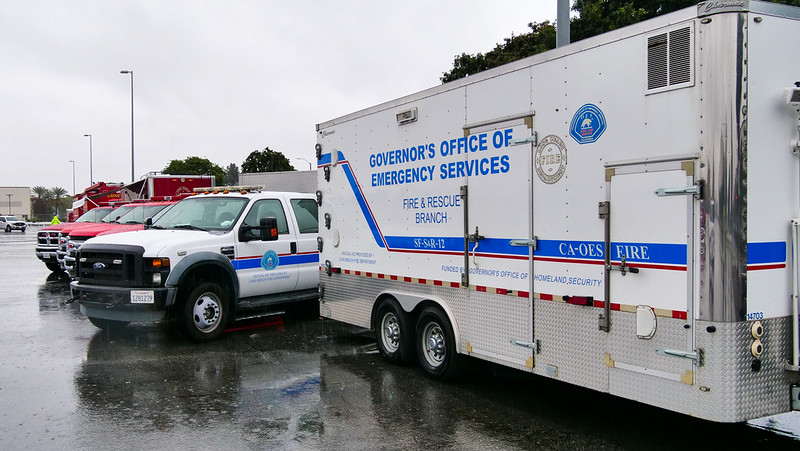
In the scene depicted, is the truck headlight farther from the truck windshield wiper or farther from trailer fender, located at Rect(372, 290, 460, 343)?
trailer fender, located at Rect(372, 290, 460, 343)

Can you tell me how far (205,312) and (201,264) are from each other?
2.28ft

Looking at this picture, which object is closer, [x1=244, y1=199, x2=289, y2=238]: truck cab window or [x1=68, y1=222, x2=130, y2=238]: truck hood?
[x1=244, y1=199, x2=289, y2=238]: truck cab window

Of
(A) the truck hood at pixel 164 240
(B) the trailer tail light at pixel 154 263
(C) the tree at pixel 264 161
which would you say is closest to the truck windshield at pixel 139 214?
(A) the truck hood at pixel 164 240

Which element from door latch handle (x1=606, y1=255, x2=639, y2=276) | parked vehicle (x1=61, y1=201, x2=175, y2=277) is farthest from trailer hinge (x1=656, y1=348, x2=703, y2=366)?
parked vehicle (x1=61, y1=201, x2=175, y2=277)

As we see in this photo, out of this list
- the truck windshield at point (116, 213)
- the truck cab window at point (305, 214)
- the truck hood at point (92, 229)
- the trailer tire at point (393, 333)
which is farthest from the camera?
the truck windshield at point (116, 213)

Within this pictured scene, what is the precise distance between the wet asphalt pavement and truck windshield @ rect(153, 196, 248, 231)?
66.3 inches

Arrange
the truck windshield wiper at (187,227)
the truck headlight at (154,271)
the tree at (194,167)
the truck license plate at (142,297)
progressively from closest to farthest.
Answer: the truck license plate at (142,297) < the truck headlight at (154,271) < the truck windshield wiper at (187,227) < the tree at (194,167)

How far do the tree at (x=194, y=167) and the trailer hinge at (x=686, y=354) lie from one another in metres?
61.4

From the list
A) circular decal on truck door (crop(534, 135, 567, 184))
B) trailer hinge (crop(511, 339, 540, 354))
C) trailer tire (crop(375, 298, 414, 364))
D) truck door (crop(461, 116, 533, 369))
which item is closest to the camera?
circular decal on truck door (crop(534, 135, 567, 184))

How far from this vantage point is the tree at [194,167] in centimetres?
6438

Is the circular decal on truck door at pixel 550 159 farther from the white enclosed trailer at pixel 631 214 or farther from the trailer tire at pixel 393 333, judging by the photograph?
the trailer tire at pixel 393 333

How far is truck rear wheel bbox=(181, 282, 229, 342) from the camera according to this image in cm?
892

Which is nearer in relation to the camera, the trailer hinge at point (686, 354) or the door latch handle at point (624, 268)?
the trailer hinge at point (686, 354)

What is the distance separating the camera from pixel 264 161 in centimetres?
5222
